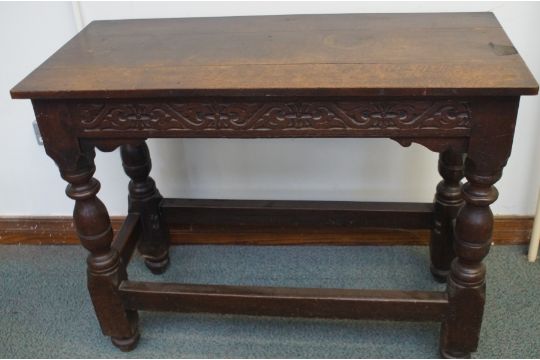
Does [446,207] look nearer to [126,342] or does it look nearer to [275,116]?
[275,116]

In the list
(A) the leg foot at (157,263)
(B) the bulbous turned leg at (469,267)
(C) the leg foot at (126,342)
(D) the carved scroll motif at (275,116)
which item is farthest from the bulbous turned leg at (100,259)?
(B) the bulbous turned leg at (469,267)

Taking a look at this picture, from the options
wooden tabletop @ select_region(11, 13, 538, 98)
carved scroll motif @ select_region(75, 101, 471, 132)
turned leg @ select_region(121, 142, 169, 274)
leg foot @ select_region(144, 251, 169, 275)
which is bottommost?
leg foot @ select_region(144, 251, 169, 275)

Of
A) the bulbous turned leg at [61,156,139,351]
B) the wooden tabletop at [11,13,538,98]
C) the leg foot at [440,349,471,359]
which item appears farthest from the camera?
the leg foot at [440,349,471,359]

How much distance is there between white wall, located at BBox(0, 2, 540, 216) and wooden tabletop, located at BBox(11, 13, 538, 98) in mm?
107

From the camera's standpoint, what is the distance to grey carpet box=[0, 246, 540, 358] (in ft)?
4.20

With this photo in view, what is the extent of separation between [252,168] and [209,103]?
578mm

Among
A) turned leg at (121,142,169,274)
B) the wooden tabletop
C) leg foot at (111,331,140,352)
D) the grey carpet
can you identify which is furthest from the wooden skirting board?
the wooden tabletop

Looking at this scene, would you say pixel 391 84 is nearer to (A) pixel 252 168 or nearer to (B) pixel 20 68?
(A) pixel 252 168

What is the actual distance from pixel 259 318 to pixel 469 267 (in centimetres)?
51

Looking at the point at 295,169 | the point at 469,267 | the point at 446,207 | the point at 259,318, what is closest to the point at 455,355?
the point at 469,267

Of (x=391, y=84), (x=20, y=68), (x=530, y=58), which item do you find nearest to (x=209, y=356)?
(x=391, y=84)

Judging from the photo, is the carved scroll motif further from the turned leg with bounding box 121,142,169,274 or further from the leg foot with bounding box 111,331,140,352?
the leg foot with bounding box 111,331,140,352

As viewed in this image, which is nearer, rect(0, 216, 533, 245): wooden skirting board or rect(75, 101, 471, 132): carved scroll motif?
rect(75, 101, 471, 132): carved scroll motif

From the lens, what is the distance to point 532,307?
4.44 ft
